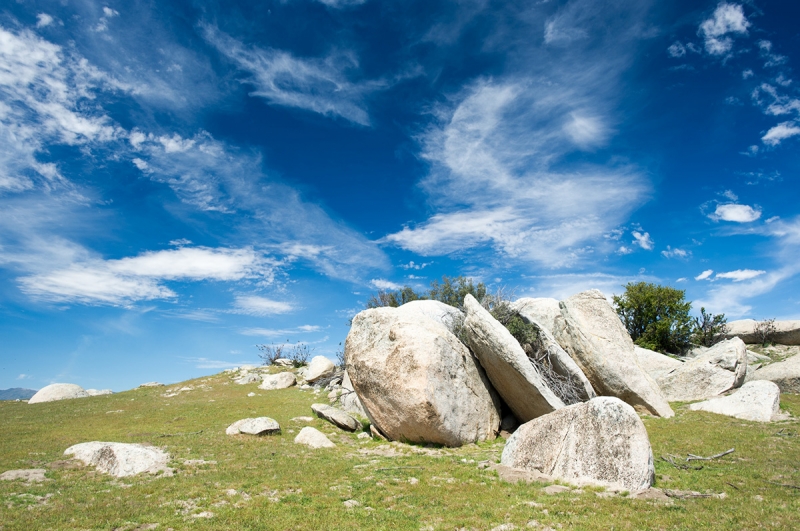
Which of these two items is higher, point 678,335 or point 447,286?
point 447,286

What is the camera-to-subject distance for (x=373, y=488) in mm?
13547

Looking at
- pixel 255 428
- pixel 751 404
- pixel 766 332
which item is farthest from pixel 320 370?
pixel 766 332

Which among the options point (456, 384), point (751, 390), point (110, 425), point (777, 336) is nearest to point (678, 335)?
point (777, 336)

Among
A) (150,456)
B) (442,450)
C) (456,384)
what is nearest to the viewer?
(150,456)

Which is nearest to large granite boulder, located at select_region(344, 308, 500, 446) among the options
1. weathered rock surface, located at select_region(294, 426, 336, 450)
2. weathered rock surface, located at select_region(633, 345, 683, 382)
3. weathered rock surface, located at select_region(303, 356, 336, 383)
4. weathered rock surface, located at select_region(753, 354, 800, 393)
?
weathered rock surface, located at select_region(294, 426, 336, 450)

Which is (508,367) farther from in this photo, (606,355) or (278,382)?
(278,382)

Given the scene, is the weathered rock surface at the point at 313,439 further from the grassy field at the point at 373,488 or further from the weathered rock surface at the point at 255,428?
the weathered rock surface at the point at 255,428

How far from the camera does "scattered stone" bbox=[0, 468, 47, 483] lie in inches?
576

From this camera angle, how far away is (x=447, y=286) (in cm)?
4159

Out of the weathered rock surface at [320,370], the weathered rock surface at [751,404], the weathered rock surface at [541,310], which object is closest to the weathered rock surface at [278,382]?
the weathered rock surface at [320,370]

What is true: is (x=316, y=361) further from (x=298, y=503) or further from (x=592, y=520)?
(x=592, y=520)

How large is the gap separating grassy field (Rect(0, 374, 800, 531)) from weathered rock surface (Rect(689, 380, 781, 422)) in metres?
1.11

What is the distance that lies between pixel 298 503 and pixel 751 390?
23595 mm

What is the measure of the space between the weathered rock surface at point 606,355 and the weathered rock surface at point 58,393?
45.8m
